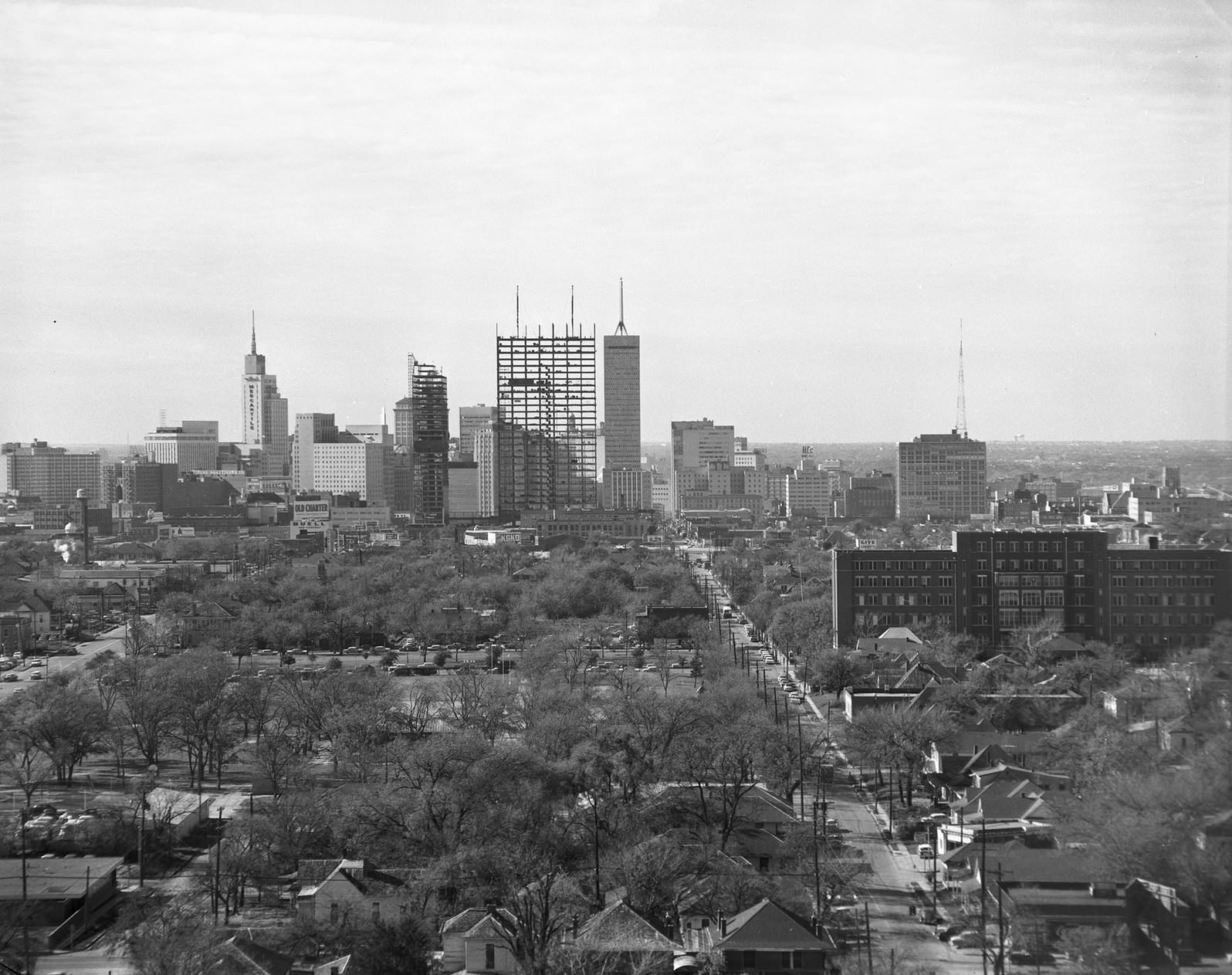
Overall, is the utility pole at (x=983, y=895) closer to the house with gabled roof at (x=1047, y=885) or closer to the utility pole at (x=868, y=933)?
the house with gabled roof at (x=1047, y=885)

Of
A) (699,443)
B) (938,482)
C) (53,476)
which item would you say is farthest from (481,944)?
(699,443)

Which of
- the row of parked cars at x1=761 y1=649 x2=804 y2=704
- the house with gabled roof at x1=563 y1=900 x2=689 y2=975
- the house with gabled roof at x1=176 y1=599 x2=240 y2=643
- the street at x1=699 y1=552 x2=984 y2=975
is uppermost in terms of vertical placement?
the house with gabled roof at x1=176 y1=599 x2=240 y2=643

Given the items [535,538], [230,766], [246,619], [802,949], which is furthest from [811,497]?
[802,949]

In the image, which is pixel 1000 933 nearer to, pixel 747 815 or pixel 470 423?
pixel 747 815

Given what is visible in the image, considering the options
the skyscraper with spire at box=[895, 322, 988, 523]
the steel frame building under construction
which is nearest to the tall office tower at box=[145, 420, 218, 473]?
the steel frame building under construction

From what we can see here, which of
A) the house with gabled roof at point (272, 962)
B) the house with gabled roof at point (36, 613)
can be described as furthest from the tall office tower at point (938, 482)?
the house with gabled roof at point (272, 962)

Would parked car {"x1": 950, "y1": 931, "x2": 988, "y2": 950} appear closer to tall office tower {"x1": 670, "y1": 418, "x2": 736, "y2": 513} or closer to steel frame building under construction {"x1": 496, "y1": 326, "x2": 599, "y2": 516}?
steel frame building under construction {"x1": 496, "y1": 326, "x2": 599, "y2": 516}
